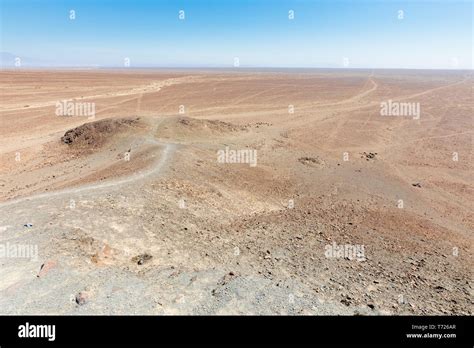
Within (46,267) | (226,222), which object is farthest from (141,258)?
(226,222)

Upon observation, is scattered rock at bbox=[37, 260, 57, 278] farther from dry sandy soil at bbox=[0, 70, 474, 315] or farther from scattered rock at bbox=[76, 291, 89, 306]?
scattered rock at bbox=[76, 291, 89, 306]

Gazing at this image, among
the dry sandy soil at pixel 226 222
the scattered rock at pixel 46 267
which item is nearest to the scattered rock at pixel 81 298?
the dry sandy soil at pixel 226 222

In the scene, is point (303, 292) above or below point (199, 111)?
below

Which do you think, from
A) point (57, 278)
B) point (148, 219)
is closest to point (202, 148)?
point (148, 219)

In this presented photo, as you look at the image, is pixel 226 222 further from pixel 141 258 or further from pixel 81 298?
pixel 81 298

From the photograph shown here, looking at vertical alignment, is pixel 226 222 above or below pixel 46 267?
below

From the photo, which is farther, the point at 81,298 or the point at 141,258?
the point at 141,258

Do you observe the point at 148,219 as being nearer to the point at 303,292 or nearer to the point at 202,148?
the point at 303,292

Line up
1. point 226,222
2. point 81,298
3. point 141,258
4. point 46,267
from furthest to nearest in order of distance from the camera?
point 226,222 → point 141,258 → point 46,267 → point 81,298

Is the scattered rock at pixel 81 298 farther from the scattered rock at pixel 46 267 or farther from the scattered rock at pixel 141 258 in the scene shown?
the scattered rock at pixel 141 258
